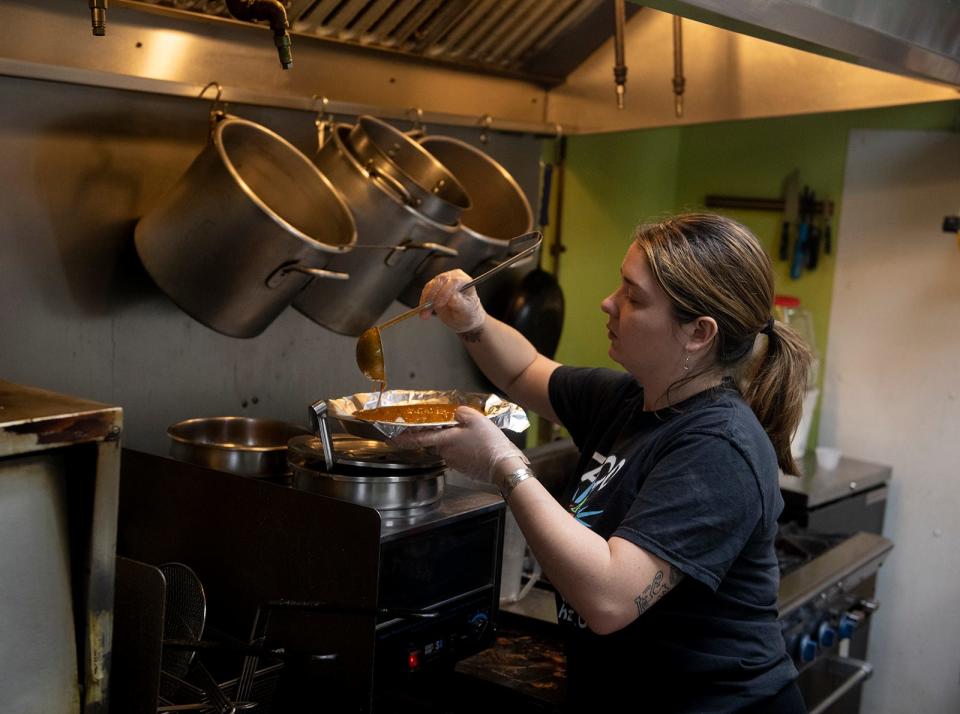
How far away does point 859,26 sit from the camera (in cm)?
158

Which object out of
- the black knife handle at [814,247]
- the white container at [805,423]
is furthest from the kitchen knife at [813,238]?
the white container at [805,423]

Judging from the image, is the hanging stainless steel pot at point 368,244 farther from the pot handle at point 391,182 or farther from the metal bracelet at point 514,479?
the metal bracelet at point 514,479

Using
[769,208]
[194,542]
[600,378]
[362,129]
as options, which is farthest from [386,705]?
[769,208]

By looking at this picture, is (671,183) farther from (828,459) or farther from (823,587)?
(823,587)

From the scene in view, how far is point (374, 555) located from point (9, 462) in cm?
55

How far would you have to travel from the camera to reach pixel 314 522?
151 cm

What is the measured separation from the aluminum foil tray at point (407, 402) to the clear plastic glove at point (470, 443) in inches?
0.5

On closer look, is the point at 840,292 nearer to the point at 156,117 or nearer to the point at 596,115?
the point at 596,115

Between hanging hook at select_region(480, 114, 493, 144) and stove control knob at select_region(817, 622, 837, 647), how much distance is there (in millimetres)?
1317

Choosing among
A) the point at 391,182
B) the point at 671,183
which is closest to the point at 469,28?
the point at 391,182

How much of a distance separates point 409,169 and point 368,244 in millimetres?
224

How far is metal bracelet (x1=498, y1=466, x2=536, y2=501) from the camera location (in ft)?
4.36

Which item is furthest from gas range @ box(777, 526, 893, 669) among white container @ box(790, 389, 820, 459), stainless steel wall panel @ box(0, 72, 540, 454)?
stainless steel wall panel @ box(0, 72, 540, 454)

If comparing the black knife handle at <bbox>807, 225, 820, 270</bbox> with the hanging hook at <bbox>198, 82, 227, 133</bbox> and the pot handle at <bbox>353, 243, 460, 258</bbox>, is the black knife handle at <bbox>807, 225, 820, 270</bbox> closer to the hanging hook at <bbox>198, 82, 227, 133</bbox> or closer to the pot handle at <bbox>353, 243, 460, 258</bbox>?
the pot handle at <bbox>353, 243, 460, 258</bbox>
